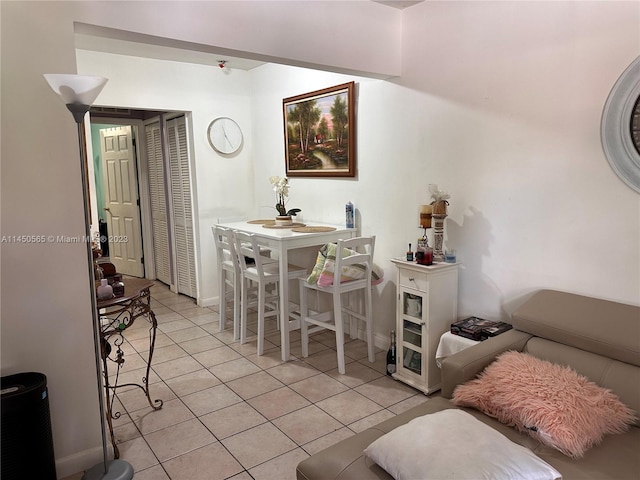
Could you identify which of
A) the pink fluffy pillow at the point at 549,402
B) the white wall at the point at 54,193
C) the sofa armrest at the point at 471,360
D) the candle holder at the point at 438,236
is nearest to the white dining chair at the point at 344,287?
the candle holder at the point at 438,236

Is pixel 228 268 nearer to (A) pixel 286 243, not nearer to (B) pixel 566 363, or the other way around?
(A) pixel 286 243

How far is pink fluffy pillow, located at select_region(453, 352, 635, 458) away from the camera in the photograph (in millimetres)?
1650

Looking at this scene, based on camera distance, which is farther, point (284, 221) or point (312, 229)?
point (284, 221)

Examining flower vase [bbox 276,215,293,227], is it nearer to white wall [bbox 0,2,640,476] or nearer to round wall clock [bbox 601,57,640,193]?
white wall [bbox 0,2,640,476]

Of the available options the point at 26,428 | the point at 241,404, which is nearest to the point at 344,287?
the point at 241,404

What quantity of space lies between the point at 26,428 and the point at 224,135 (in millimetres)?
3476

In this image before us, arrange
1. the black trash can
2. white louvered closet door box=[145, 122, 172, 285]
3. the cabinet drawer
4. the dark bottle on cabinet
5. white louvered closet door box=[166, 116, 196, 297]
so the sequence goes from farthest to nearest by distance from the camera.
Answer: white louvered closet door box=[145, 122, 172, 285] < white louvered closet door box=[166, 116, 196, 297] < the dark bottle on cabinet < the cabinet drawer < the black trash can

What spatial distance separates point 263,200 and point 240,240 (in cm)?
135

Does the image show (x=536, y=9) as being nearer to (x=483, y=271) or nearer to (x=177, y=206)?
(x=483, y=271)

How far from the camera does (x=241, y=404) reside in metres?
2.82

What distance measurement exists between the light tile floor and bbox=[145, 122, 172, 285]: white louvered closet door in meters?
1.72

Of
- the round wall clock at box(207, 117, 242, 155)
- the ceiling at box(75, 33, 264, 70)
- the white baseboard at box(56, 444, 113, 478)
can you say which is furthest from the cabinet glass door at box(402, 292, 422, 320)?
the round wall clock at box(207, 117, 242, 155)

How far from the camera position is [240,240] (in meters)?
3.63

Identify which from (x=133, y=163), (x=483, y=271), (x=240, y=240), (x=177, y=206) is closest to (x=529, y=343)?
(x=483, y=271)
